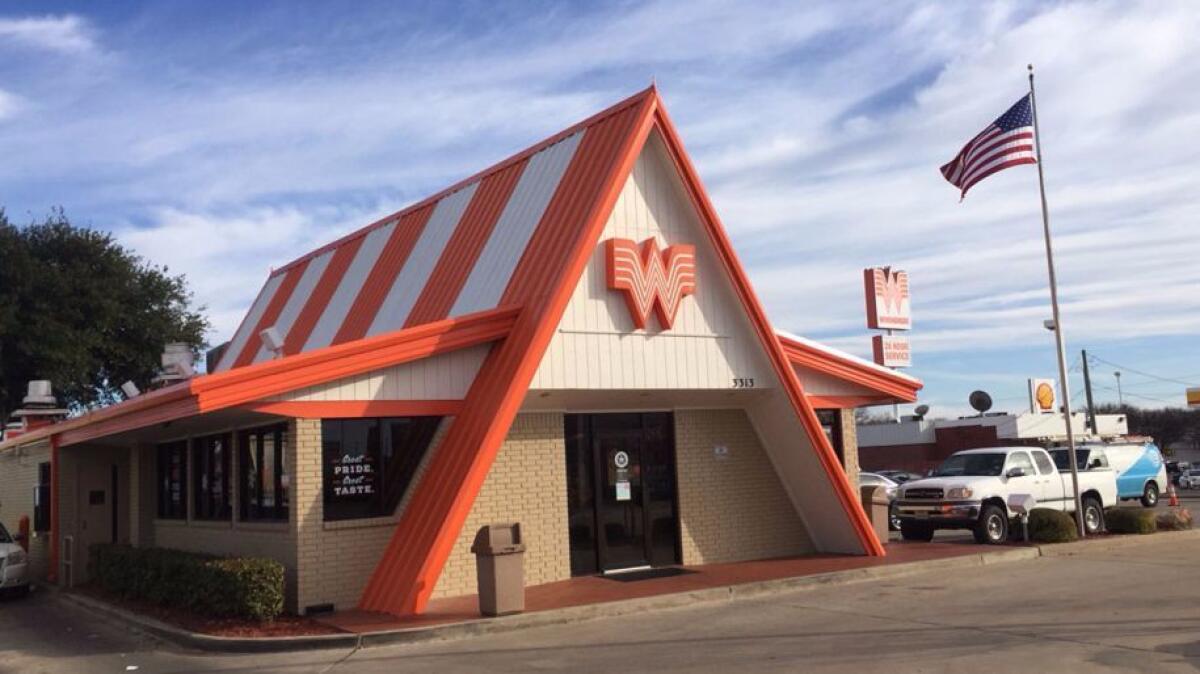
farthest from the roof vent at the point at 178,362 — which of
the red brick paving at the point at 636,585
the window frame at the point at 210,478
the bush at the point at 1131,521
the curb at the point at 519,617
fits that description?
the bush at the point at 1131,521

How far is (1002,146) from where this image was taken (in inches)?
794

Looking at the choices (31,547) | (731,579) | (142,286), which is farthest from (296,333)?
(142,286)

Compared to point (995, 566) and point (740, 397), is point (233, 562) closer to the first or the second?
point (740, 397)

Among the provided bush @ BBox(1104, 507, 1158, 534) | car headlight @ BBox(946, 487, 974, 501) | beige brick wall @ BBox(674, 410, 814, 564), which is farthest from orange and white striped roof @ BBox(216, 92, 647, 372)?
bush @ BBox(1104, 507, 1158, 534)

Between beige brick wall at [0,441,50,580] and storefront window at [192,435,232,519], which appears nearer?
storefront window at [192,435,232,519]

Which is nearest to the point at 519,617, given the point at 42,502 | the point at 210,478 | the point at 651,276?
the point at 651,276

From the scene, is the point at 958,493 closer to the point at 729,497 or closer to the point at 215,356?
the point at 729,497

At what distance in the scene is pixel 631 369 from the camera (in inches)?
603

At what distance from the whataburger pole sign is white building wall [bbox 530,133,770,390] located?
21594 millimetres

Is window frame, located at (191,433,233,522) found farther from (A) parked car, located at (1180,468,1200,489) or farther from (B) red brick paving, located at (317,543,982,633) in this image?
(A) parked car, located at (1180,468,1200,489)

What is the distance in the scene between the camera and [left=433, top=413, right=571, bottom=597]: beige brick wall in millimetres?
15216

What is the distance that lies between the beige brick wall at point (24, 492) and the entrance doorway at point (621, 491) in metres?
12.7

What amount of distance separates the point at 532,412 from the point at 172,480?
8096 millimetres

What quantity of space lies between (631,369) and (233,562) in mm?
5945
